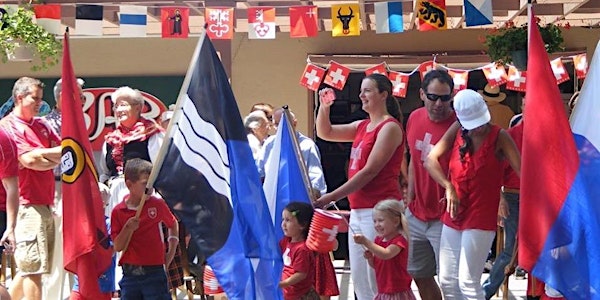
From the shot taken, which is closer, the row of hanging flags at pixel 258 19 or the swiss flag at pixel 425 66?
the row of hanging flags at pixel 258 19

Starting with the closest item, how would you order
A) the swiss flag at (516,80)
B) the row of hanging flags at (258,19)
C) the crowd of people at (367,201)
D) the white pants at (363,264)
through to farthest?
the crowd of people at (367,201) → the white pants at (363,264) → the row of hanging flags at (258,19) → the swiss flag at (516,80)

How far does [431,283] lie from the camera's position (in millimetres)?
5938

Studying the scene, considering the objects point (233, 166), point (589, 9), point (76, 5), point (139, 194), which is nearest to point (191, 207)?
point (233, 166)

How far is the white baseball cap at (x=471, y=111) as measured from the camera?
520 centimetres

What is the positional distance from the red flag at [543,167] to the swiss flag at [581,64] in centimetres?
632

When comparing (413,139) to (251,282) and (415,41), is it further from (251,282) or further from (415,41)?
(415,41)

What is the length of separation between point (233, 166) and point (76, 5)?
519cm

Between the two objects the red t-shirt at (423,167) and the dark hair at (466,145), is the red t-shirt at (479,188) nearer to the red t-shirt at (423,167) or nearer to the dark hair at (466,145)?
the dark hair at (466,145)

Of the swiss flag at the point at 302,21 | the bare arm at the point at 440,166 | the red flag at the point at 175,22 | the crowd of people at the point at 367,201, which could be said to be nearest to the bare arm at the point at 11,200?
the crowd of people at the point at 367,201

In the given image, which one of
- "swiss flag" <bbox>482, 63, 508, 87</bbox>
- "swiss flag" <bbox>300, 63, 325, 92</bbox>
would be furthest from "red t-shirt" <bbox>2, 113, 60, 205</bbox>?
"swiss flag" <bbox>482, 63, 508, 87</bbox>

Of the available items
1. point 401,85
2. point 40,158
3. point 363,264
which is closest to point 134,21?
point 401,85

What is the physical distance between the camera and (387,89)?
5750mm

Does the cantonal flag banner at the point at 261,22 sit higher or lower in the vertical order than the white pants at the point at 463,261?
higher

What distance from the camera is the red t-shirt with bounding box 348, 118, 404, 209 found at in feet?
18.5
